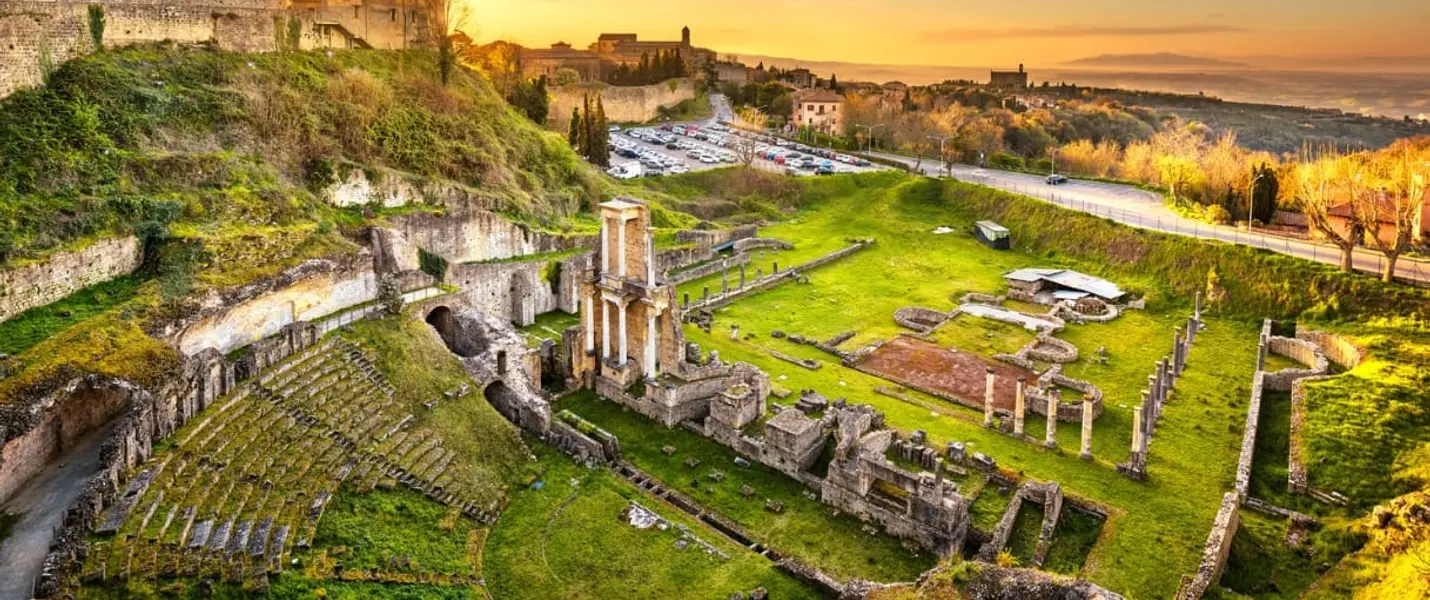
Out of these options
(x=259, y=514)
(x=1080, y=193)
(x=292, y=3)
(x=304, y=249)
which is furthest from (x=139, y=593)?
(x=1080, y=193)

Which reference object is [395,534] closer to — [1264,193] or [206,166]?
[206,166]

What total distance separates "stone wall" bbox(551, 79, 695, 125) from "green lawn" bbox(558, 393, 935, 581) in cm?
5073

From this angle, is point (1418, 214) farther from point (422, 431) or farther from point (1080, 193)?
point (422, 431)

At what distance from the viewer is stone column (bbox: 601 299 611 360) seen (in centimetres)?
3266

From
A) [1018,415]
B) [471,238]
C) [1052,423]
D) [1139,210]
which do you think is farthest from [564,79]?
[1052,423]

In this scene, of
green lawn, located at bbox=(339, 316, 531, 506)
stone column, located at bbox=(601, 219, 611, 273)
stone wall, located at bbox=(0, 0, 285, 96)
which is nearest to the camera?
green lawn, located at bbox=(339, 316, 531, 506)

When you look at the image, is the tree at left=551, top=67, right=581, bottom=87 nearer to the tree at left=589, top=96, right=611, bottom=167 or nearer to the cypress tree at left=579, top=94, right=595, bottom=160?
the tree at left=589, top=96, right=611, bottom=167

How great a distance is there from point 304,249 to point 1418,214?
46955 mm

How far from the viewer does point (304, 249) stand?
1288 inches

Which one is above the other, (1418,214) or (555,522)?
(1418,214)

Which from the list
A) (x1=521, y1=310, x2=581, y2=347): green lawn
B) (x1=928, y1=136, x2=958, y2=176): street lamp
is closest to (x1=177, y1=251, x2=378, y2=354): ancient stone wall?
(x1=521, y1=310, x2=581, y2=347): green lawn

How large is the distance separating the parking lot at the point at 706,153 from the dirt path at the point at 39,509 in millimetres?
45961

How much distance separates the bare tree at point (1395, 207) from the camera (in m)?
40.2

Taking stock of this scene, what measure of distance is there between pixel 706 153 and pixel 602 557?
2304 inches
